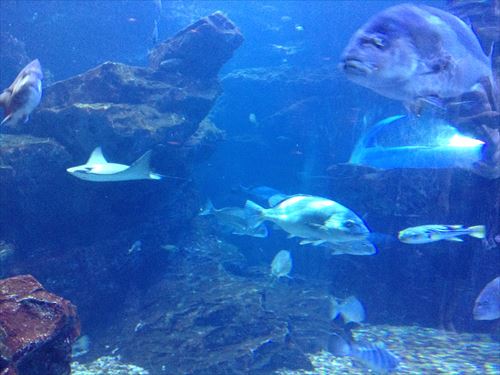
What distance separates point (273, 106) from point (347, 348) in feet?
50.6

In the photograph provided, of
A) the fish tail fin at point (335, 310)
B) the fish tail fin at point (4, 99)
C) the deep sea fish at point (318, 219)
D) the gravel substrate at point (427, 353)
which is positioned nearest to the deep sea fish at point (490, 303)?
the gravel substrate at point (427, 353)

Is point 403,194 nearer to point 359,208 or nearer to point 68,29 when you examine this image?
point 359,208

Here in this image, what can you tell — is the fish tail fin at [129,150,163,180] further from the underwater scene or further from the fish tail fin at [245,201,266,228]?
the fish tail fin at [245,201,266,228]

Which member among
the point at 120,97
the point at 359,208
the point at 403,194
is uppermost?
the point at 120,97

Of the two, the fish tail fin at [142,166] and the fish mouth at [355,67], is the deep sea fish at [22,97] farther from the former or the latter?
the fish mouth at [355,67]

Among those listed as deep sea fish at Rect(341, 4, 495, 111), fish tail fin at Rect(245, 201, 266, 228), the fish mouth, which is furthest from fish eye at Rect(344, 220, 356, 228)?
the fish mouth

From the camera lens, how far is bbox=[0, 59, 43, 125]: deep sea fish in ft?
11.9

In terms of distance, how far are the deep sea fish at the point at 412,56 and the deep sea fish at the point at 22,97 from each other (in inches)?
134

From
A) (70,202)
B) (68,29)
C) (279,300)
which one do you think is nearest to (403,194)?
(279,300)

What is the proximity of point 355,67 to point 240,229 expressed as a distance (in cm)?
885

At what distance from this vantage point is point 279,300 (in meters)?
9.24

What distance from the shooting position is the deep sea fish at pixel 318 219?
14.3 ft

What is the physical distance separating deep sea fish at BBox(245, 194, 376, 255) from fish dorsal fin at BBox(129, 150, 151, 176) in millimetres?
2526

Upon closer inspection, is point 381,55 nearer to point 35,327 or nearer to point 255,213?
point 255,213
